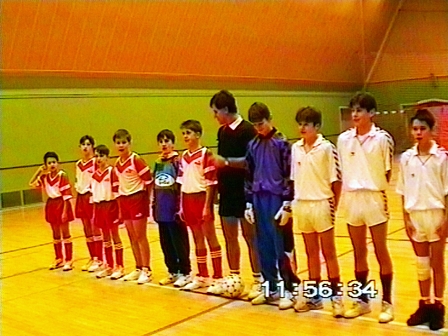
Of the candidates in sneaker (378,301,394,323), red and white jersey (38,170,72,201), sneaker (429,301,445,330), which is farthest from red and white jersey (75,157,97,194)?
sneaker (429,301,445,330)

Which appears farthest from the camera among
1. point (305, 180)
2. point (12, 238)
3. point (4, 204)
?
point (4, 204)

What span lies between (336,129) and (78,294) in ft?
42.1

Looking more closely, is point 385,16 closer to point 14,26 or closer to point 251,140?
point 14,26

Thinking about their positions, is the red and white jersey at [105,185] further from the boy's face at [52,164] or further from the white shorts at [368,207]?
the white shorts at [368,207]

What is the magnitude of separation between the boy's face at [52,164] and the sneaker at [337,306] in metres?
3.02

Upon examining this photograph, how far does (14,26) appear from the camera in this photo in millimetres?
10273

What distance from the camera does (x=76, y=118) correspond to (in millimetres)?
12328

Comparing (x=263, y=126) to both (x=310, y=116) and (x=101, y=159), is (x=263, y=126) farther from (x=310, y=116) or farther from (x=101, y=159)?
(x=101, y=159)

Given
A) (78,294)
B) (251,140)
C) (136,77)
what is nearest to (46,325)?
(78,294)

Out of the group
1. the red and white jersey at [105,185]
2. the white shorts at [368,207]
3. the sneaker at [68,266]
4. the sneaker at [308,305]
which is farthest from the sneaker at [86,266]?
the white shorts at [368,207]

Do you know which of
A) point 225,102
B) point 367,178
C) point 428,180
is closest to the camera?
point 428,180

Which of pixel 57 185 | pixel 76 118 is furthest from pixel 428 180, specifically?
pixel 76 118

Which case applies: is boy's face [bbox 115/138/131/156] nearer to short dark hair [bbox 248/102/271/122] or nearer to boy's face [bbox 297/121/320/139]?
short dark hair [bbox 248/102/271/122]

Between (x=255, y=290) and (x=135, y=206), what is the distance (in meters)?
1.26
